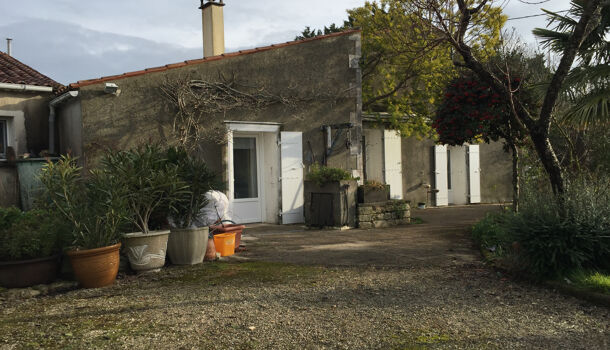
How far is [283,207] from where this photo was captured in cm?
955

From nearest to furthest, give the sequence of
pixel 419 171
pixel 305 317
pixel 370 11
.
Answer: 1. pixel 305 317
2. pixel 370 11
3. pixel 419 171

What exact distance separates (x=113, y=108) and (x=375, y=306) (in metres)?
5.54

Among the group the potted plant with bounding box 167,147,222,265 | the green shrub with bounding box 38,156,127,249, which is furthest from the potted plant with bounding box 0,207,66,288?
the potted plant with bounding box 167,147,222,265

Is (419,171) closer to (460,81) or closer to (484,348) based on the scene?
(460,81)

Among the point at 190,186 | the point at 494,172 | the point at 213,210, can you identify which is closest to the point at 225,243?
the point at 213,210

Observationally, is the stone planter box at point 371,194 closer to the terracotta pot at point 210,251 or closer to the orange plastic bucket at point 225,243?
the orange plastic bucket at point 225,243

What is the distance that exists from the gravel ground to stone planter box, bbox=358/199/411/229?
3.92 meters

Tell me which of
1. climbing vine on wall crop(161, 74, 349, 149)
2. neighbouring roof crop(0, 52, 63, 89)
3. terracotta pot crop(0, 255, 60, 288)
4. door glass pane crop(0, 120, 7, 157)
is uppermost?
neighbouring roof crop(0, 52, 63, 89)

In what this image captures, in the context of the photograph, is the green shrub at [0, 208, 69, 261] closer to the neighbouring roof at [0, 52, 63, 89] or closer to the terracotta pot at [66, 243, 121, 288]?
the terracotta pot at [66, 243, 121, 288]

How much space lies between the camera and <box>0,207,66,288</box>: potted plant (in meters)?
4.72

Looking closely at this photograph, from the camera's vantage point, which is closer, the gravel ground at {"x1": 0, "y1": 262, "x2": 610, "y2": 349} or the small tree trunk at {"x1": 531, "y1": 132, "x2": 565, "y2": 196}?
the gravel ground at {"x1": 0, "y1": 262, "x2": 610, "y2": 349}

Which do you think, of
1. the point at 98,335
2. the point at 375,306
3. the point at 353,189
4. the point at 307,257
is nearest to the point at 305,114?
the point at 353,189

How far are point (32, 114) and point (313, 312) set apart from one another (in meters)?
7.08

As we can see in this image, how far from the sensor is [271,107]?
945 cm
